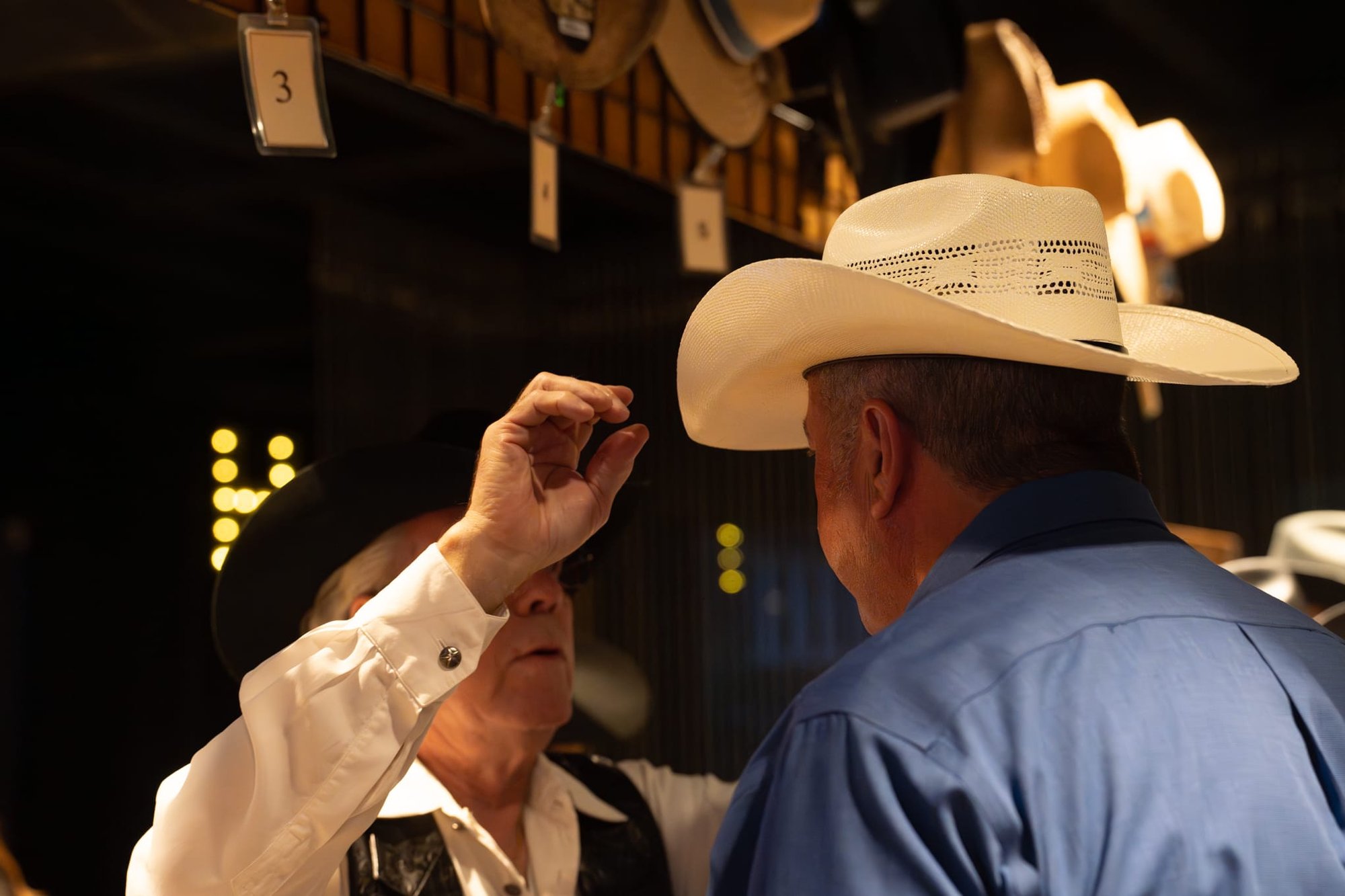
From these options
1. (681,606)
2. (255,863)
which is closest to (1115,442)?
(255,863)

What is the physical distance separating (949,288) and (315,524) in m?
1.00

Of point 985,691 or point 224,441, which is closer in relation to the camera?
point 985,691

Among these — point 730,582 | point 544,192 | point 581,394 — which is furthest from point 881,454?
point 730,582

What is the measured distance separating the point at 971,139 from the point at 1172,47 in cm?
197

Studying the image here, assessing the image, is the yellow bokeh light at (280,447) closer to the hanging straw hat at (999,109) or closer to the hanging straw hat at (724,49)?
the hanging straw hat at (724,49)

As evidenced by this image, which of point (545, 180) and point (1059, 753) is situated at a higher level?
point (545, 180)

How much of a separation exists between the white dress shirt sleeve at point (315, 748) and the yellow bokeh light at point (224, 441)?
5.36 ft

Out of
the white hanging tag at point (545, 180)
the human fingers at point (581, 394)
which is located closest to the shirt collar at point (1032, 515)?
the human fingers at point (581, 394)

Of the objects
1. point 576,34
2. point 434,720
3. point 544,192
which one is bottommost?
point 434,720

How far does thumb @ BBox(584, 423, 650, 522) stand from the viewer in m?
1.44

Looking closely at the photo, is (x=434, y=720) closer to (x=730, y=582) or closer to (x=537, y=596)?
(x=537, y=596)

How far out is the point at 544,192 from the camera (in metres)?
1.95

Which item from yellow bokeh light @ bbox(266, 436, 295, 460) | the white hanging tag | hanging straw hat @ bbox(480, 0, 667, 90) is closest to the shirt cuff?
the white hanging tag

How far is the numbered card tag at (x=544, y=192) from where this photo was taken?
1927 millimetres
